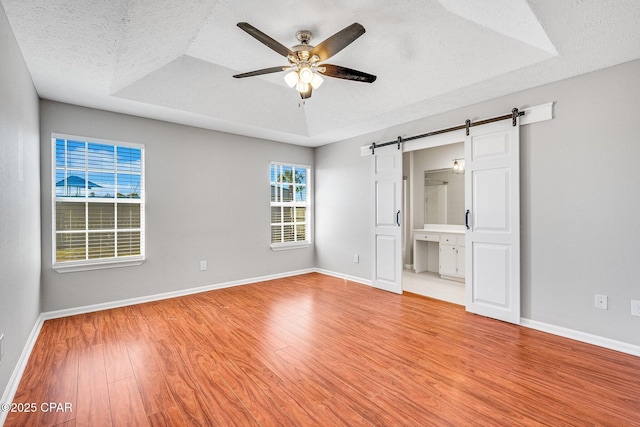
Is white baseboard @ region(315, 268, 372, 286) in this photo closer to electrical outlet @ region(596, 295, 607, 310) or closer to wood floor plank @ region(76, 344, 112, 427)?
electrical outlet @ region(596, 295, 607, 310)

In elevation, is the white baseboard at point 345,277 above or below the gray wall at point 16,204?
below

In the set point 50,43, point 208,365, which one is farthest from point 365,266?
point 50,43

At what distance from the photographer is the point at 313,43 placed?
2939 mm

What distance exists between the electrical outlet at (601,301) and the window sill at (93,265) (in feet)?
16.4

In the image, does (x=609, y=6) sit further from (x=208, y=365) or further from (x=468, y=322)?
(x=208, y=365)

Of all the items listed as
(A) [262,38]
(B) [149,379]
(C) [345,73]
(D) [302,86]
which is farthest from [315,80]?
(B) [149,379]

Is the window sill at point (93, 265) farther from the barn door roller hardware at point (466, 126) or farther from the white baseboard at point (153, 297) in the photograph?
the barn door roller hardware at point (466, 126)

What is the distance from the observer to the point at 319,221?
582 centimetres

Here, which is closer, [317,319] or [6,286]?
[6,286]

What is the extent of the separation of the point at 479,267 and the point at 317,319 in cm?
196

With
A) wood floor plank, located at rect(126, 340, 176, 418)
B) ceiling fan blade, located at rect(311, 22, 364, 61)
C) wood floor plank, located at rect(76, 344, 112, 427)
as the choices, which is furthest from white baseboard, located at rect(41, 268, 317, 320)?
ceiling fan blade, located at rect(311, 22, 364, 61)

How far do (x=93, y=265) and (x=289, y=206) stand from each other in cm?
303

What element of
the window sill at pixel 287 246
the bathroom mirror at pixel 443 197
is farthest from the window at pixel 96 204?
the bathroom mirror at pixel 443 197

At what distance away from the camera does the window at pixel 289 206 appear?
5.41m
